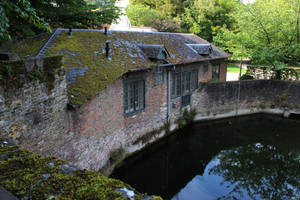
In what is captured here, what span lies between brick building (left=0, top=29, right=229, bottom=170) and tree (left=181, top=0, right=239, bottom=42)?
21.0m

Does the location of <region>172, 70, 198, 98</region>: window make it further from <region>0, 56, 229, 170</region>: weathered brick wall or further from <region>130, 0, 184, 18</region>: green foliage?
<region>130, 0, 184, 18</region>: green foliage

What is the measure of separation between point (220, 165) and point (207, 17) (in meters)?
29.3

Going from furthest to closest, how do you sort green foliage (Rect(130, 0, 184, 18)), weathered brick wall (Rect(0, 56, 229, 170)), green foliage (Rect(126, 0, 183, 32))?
green foliage (Rect(130, 0, 184, 18)) → green foliage (Rect(126, 0, 183, 32)) → weathered brick wall (Rect(0, 56, 229, 170))

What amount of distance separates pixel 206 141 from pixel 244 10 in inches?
409

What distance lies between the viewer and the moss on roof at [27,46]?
27.7 feet

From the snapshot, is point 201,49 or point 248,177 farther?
point 201,49

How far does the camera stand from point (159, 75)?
12.0 m

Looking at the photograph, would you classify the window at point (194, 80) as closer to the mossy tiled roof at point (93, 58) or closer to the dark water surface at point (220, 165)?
the mossy tiled roof at point (93, 58)

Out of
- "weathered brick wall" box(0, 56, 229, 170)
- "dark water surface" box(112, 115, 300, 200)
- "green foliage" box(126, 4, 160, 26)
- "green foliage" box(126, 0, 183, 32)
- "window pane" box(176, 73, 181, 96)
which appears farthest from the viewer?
"green foliage" box(126, 4, 160, 26)

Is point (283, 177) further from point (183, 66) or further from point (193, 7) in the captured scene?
point (193, 7)

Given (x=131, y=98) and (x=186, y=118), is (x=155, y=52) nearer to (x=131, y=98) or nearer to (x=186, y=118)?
(x=131, y=98)

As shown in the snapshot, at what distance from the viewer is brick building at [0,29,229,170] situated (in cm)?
735

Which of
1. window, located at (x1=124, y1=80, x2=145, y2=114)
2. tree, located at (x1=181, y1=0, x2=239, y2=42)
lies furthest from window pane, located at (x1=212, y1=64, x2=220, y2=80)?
tree, located at (x1=181, y1=0, x2=239, y2=42)

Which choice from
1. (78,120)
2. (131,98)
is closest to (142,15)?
(131,98)
